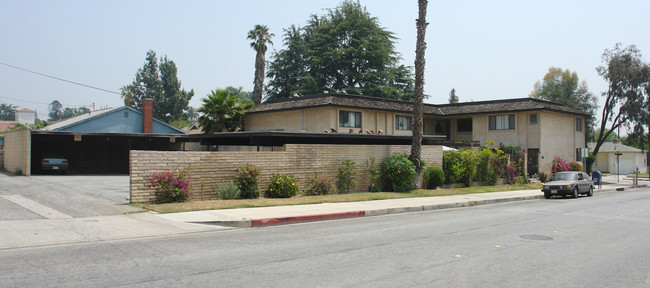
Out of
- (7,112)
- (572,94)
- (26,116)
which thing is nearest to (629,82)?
(572,94)

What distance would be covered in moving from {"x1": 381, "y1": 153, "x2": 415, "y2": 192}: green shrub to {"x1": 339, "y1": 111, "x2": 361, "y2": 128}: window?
32.3 ft

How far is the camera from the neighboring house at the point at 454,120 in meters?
32.1

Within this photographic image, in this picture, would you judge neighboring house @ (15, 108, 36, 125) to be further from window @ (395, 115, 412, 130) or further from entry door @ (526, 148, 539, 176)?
entry door @ (526, 148, 539, 176)

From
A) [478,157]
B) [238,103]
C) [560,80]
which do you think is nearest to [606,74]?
[560,80]

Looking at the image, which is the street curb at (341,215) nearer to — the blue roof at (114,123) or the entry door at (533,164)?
the entry door at (533,164)

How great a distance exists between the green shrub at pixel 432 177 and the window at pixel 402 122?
11.4 metres

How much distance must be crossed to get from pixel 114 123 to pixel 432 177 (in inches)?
1119

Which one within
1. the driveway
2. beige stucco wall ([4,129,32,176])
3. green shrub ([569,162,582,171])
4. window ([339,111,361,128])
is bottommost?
the driveway

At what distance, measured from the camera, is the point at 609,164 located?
59.6 metres

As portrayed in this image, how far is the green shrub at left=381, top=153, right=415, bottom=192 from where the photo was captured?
864 inches

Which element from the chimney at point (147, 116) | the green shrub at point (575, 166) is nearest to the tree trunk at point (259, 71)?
the chimney at point (147, 116)

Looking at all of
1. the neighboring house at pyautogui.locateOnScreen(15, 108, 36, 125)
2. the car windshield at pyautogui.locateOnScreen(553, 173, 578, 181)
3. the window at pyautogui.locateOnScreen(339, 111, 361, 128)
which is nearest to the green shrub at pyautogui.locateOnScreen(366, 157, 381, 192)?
the window at pyautogui.locateOnScreen(339, 111, 361, 128)

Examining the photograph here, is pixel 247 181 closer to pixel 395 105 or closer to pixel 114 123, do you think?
pixel 395 105

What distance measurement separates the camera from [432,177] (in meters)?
24.2
